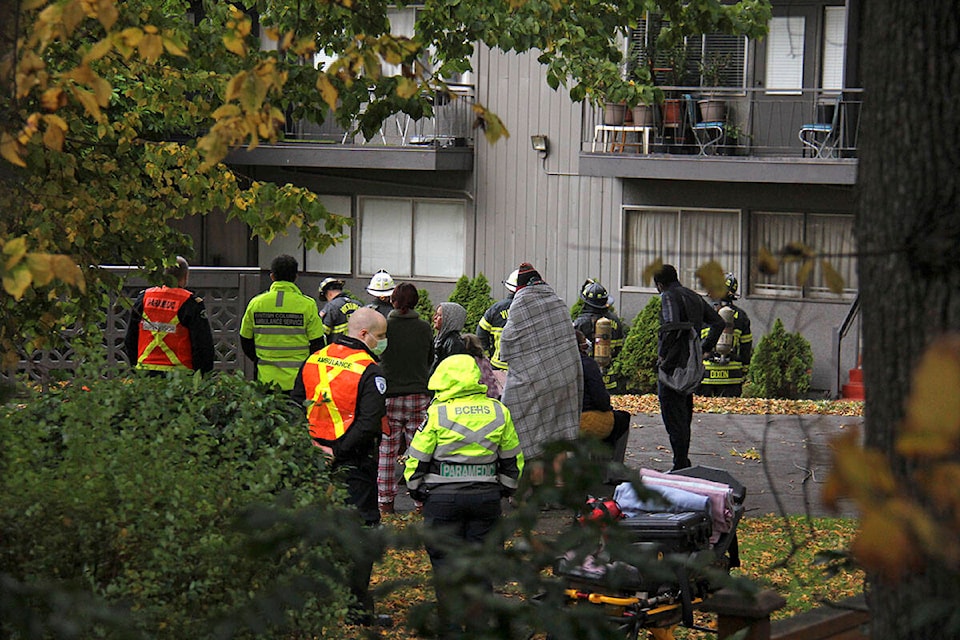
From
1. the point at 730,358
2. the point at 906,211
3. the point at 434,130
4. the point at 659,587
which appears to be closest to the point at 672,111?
the point at 730,358

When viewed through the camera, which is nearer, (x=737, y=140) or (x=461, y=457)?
(x=461, y=457)

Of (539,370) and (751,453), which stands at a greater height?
(539,370)

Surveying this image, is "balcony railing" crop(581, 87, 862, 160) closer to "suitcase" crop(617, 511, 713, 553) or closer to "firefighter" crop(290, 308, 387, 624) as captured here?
"firefighter" crop(290, 308, 387, 624)

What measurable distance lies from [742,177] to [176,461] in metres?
16.3

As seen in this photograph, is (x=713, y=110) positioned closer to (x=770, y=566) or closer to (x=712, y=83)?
(x=712, y=83)

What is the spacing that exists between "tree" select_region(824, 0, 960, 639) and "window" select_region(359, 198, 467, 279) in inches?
808

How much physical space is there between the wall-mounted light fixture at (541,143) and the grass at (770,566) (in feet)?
41.9

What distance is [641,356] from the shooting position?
67.8 feet

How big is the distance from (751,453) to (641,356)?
24.2 ft

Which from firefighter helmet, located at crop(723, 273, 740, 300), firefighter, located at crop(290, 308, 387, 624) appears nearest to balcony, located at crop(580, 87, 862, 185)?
firefighter helmet, located at crop(723, 273, 740, 300)

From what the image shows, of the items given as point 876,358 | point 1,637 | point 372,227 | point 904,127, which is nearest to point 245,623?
point 1,637

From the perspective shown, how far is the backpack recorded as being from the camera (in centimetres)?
1091

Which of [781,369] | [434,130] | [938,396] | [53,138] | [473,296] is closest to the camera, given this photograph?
[938,396]

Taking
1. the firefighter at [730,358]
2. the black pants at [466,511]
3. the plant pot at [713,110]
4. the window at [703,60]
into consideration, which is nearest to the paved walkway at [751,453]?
the black pants at [466,511]
